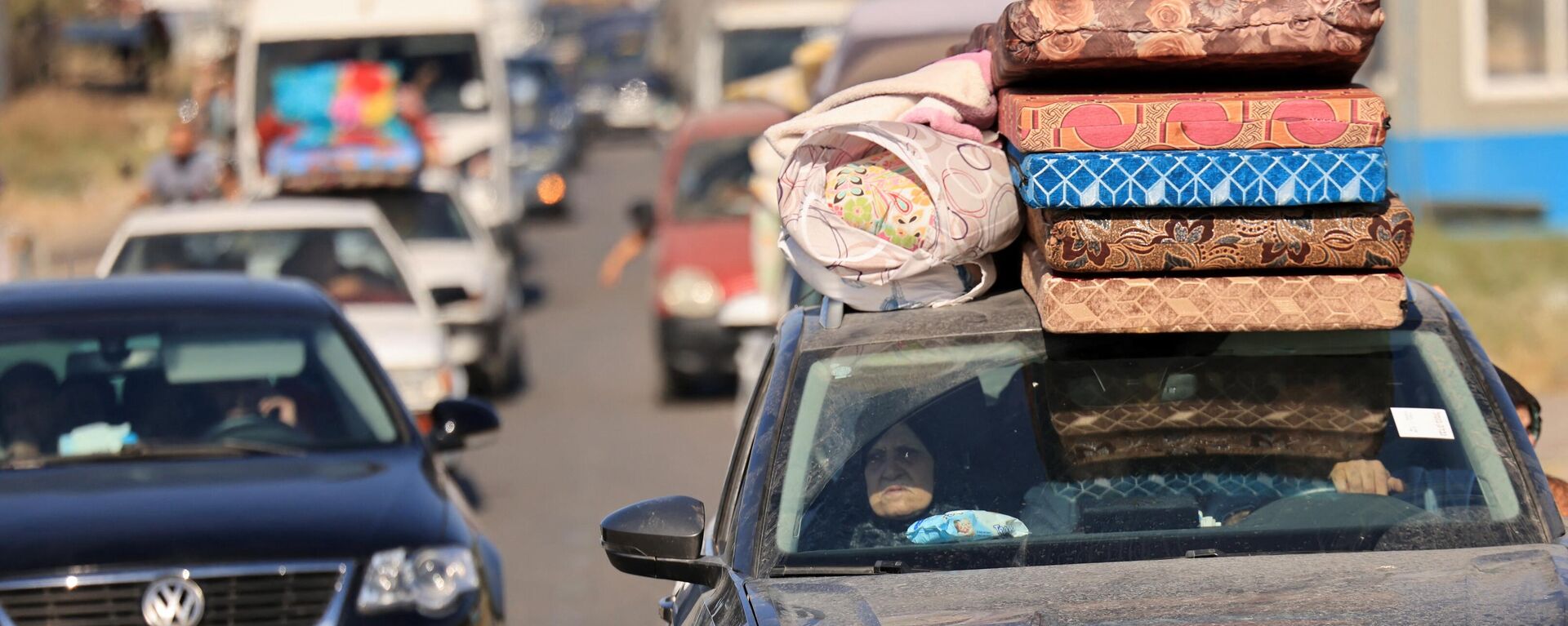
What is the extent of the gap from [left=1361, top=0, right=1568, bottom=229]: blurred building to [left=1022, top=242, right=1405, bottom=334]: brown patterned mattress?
52.6 feet

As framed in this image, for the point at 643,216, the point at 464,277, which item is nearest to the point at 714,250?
the point at 643,216

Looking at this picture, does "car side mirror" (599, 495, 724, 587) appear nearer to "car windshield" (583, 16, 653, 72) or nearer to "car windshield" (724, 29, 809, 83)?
"car windshield" (724, 29, 809, 83)

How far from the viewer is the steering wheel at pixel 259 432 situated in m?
6.69

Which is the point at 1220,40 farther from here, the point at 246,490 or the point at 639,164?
the point at 639,164

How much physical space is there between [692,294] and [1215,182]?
10.4 m

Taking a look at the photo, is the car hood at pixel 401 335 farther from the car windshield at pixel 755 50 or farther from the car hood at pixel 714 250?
the car windshield at pixel 755 50

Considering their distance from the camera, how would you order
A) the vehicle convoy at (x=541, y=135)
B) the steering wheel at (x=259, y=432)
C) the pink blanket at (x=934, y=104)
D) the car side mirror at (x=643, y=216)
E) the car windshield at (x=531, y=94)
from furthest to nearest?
the car windshield at (x=531, y=94), the vehicle convoy at (x=541, y=135), the car side mirror at (x=643, y=216), the steering wheel at (x=259, y=432), the pink blanket at (x=934, y=104)

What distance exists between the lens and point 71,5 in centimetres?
4622

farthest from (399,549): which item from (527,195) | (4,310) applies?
(527,195)

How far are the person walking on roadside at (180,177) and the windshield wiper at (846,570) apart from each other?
1604 centimetres

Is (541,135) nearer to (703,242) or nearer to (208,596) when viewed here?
(703,242)

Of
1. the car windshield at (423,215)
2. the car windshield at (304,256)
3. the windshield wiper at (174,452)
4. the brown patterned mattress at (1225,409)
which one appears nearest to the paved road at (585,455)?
the car windshield at (304,256)

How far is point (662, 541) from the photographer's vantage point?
4445 mm

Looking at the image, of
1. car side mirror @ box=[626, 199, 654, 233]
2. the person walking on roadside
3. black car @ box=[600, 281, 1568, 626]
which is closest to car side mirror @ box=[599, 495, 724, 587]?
black car @ box=[600, 281, 1568, 626]
